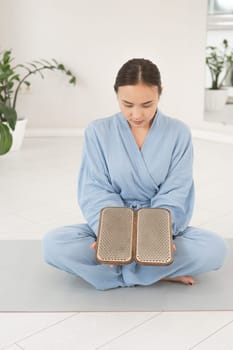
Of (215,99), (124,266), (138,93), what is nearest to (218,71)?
(215,99)

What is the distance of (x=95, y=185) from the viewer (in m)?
2.04

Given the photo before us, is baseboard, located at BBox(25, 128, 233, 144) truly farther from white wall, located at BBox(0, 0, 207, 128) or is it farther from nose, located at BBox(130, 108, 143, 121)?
nose, located at BBox(130, 108, 143, 121)

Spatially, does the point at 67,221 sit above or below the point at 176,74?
below

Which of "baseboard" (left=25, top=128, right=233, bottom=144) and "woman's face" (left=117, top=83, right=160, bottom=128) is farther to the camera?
"baseboard" (left=25, top=128, right=233, bottom=144)

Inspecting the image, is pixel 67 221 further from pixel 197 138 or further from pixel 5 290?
pixel 197 138

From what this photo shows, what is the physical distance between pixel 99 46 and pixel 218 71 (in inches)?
42.9

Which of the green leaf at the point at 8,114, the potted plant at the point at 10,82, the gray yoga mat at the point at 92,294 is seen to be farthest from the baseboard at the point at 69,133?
the gray yoga mat at the point at 92,294

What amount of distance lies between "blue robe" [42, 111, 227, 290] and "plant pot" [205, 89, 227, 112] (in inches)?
110

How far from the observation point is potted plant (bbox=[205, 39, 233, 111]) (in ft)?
15.1

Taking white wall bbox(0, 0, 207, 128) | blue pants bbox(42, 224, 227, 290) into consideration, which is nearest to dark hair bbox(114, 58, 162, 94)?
blue pants bbox(42, 224, 227, 290)

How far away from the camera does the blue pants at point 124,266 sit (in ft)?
6.25

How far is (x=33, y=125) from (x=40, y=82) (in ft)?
1.32
